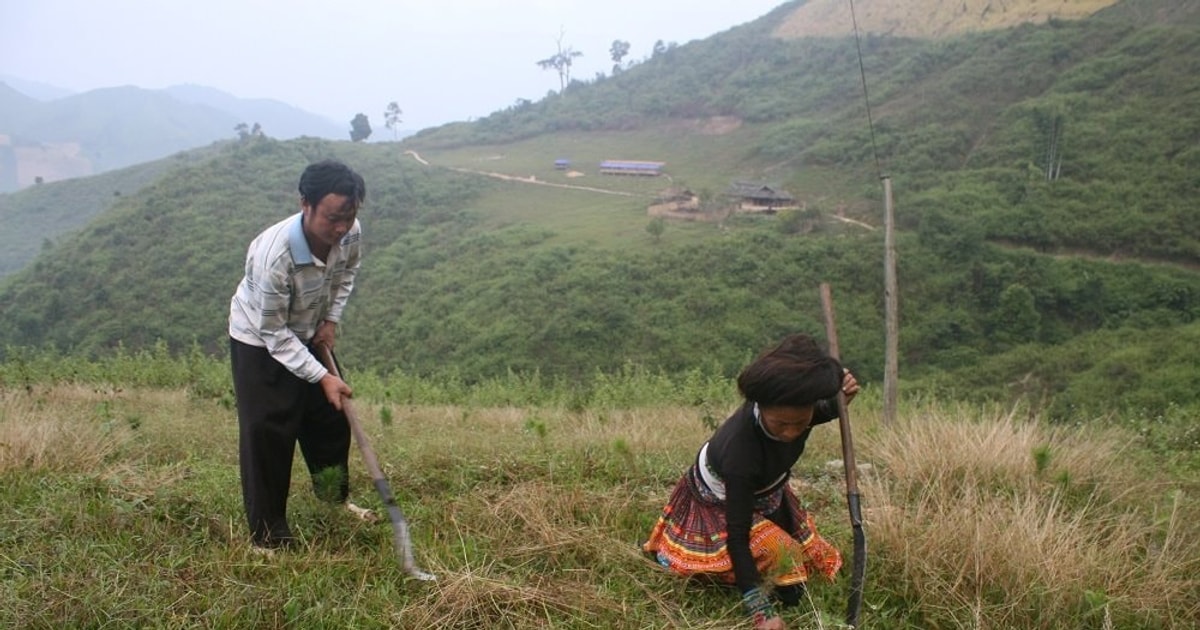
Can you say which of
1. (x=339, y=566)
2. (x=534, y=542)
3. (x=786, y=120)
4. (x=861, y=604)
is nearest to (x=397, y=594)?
(x=339, y=566)

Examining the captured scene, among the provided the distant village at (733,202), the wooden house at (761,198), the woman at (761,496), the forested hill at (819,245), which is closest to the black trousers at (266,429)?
the woman at (761,496)

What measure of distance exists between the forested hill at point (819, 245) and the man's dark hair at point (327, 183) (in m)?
13.8

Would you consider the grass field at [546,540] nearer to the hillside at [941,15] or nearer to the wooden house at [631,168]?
the hillside at [941,15]

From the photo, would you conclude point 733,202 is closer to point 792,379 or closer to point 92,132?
point 792,379

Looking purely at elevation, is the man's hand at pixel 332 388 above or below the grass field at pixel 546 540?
above

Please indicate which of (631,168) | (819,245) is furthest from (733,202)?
(631,168)

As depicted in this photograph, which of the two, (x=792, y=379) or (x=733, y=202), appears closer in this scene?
(x=792, y=379)

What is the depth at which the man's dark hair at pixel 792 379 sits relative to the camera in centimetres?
178

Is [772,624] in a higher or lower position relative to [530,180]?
lower

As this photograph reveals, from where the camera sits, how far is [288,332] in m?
2.25

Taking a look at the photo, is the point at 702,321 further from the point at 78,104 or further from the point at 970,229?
the point at 78,104

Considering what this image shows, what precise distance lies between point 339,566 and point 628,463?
4.56ft

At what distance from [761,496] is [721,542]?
18 cm

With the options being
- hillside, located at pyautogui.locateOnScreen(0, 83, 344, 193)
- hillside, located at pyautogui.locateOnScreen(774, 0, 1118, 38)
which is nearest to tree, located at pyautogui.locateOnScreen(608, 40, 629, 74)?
hillside, located at pyautogui.locateOnScreen(774, 0, 1118, 38)
